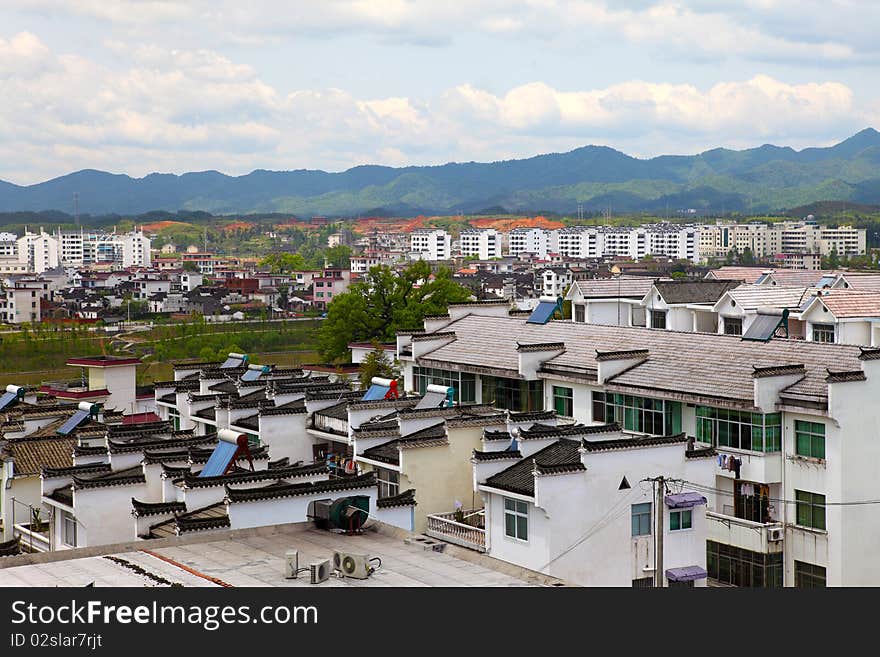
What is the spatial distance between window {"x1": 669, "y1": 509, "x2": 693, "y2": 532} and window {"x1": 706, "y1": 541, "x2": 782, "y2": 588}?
3547 mm

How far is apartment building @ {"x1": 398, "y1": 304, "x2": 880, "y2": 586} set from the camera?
21906 millimetres

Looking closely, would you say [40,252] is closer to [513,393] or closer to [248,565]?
[513,393]

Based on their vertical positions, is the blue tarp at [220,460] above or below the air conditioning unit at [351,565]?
above

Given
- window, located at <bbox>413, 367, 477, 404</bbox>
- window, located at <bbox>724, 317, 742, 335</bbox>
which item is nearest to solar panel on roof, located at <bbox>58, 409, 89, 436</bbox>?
window, located at <bbox>413, 367, 477, 404</bbox>

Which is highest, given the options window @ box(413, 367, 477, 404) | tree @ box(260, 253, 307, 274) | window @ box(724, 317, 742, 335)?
tree @ box(260, 253, 307, 274)

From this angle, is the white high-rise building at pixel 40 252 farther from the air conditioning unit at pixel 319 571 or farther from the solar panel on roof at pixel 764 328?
the air conditioning unit at pixel 319 571

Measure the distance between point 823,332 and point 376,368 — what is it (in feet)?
50.6

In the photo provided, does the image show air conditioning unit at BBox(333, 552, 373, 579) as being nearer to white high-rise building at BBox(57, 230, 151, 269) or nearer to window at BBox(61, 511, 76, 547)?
window at BBox(61, 511, 76, 547)

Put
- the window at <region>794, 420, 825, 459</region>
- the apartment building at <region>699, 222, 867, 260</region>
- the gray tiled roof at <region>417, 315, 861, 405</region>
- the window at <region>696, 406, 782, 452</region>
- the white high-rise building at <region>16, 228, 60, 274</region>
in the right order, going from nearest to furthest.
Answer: the window at <region>794, 420, 825, 459</region>
the window at <region>696, 406, 782, 452</region>
the gray tiled roof at <region>417, 315, 861, 405</region>
the apartment building at <region>699, 222, 867, 260</region>
the white high-rise building at <region>16, 228, 60, 274</region>

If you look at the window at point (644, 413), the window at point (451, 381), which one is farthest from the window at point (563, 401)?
the window at point (451, 381)

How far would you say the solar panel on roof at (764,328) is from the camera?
84.7ft

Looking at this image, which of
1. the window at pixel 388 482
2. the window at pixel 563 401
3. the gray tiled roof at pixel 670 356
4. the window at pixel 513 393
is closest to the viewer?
A: the window at pixel 388 482

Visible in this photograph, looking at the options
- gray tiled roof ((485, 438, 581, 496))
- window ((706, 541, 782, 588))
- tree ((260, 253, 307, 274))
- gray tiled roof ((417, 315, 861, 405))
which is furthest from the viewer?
tree ((260, 253, 307, 274))

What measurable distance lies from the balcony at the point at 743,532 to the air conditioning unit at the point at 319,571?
11437 millimetres
